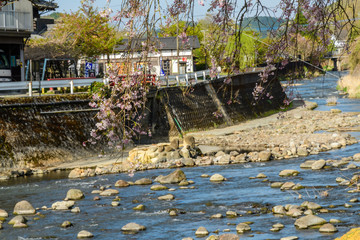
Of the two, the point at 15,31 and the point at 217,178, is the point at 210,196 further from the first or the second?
the point at 15,31

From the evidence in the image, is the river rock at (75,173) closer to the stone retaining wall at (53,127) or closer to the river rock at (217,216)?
the stone retaining wall at (53,127)

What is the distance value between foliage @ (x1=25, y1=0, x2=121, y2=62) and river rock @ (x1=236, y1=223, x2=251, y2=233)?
100ft

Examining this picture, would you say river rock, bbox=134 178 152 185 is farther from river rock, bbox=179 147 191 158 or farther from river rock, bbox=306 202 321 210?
river rock, bbox=306 202 321 210

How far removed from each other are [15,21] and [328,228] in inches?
1144

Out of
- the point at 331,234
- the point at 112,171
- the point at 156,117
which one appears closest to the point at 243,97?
→ the point at 156,117

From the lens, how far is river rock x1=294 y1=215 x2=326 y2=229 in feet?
41.7

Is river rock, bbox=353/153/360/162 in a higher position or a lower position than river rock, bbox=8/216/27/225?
higher

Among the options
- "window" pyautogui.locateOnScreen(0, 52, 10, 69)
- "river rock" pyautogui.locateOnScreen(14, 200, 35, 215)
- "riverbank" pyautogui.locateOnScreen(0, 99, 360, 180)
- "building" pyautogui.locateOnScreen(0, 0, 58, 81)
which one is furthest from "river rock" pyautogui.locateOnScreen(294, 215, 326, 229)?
"window" pyautogui.locateOnScreen(0, 52, 10, 69)

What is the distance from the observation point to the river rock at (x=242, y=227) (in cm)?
1270

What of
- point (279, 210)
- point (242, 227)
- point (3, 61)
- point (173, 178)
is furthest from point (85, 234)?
point (3, 61)

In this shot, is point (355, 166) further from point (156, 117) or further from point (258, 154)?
point (156, 117)

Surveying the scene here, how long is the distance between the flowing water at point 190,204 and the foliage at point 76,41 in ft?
69.5

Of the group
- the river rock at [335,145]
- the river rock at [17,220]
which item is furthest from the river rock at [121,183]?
the river rock at [335,145]

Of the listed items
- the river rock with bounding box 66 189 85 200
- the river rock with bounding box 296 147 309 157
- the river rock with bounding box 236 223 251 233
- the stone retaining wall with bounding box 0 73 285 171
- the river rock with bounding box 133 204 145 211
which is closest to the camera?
the river rock with bounding box 236 223 251 233
